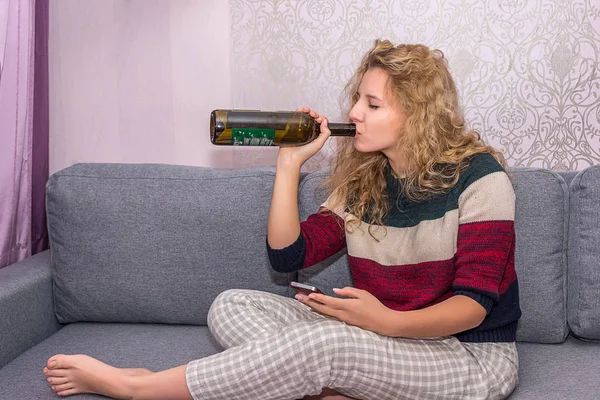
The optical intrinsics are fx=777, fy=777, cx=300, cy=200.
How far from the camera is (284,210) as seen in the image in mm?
1716

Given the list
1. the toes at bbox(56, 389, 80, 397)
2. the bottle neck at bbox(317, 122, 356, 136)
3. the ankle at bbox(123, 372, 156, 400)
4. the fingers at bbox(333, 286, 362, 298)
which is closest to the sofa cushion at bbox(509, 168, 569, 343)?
the bottle neck at bbox(317, 122, 356, 136)

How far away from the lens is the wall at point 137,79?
2176mm

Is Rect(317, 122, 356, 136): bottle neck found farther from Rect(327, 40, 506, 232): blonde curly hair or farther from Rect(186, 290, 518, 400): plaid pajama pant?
Rect(186, 290, 518, 400): plaid pajama pant

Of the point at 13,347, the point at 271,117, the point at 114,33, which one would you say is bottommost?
the point at 13,347

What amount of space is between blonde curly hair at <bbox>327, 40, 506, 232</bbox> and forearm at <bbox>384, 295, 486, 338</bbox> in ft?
0.84

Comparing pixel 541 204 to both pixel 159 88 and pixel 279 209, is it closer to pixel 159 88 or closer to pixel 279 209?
pixel 279 209

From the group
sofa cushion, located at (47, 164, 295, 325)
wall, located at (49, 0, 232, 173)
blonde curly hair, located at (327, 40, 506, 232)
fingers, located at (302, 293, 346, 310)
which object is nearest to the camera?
fingers, located at (302, 293, 346, 310)

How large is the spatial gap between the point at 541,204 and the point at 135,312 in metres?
1.01

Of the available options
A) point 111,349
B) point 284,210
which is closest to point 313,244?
point 284,210

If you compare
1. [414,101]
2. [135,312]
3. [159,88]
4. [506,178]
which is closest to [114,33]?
[159,88]

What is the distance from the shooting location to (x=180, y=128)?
224 cm

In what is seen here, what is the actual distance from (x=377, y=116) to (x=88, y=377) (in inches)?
31.4

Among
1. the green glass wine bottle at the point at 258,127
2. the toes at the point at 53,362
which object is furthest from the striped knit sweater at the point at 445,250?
the toes at the point at 53,362

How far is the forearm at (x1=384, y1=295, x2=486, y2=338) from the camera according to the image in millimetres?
1449
